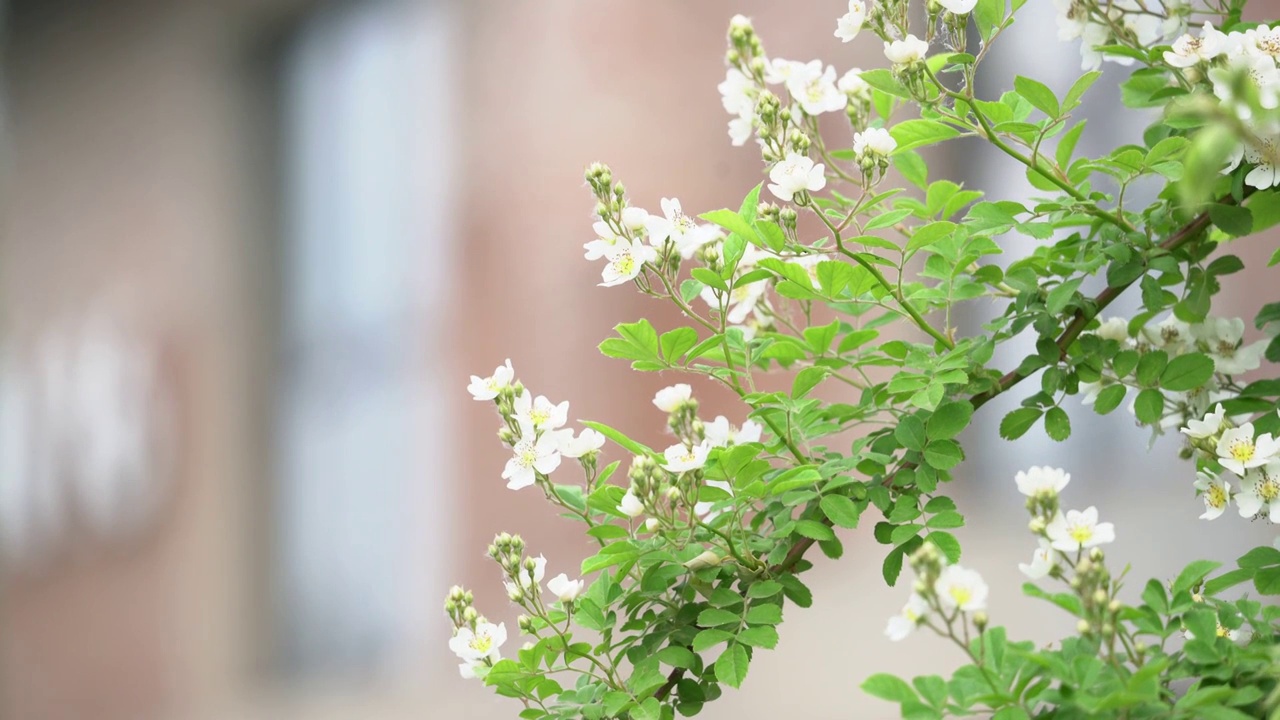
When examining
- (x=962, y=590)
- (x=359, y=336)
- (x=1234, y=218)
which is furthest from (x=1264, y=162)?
(x=359, y=336)

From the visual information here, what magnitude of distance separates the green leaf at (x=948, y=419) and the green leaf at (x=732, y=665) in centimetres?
20

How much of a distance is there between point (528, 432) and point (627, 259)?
0.14m

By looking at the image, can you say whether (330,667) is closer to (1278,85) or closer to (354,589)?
(354,589)

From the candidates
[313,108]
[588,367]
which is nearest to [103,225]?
[313,108]

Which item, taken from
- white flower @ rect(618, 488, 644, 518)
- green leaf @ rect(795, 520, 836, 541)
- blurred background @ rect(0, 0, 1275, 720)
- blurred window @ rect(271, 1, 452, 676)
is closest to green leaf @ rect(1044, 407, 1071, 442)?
green leaf @ rect(795, 520, 836, 541)

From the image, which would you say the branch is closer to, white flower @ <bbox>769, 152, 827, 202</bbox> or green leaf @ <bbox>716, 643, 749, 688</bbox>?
green leaf @ <bbox>716, 643, 749, 688</bbox>

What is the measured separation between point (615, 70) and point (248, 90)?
40.8 inches

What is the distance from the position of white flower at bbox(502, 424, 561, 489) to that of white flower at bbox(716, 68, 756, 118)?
32cm

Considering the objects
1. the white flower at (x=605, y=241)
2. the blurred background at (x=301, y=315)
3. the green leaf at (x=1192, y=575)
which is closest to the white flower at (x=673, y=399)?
the white flower at (x=605, y=241)

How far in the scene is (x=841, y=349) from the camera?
2.62 feet

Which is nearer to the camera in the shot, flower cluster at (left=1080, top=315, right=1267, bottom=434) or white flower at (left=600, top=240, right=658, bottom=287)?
white flower at (left=600, top=240, right=658, bottom=287)

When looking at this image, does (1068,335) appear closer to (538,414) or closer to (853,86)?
(853,86)

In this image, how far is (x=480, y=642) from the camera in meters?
0.74

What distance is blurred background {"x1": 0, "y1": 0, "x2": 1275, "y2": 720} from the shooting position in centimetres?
225
